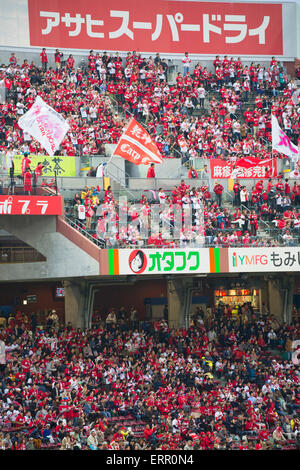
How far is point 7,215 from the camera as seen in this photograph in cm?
2903

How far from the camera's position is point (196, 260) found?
30.0m

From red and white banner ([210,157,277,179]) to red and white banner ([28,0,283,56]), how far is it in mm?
11196

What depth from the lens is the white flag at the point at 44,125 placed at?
97.8ft

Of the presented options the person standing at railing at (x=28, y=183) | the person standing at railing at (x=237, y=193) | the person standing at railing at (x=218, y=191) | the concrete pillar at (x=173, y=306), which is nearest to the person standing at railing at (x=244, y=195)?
the person standing at railing at (x=237, y=193)

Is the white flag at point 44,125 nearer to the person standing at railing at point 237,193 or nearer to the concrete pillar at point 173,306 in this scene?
the person standing at railing at point 237,193

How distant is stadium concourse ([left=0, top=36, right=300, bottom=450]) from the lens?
25.5 m

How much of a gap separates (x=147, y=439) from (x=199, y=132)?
61.6ft

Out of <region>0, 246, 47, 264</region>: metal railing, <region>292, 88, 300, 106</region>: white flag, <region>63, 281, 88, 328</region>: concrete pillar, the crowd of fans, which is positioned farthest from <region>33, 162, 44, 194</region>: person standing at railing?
<region>292, 88, 300, 106</region>: white flag

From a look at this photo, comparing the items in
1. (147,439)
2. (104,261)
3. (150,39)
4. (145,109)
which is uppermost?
(150,39)

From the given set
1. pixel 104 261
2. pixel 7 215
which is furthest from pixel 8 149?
pixel 104 261

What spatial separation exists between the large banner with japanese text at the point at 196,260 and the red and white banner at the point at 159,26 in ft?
58.8

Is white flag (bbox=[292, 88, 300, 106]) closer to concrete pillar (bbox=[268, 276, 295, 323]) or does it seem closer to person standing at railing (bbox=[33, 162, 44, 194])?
concrete pillar (bbox=[268, 276, 295, 323])

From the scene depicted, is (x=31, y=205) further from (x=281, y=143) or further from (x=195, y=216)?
(x=281, y=143)

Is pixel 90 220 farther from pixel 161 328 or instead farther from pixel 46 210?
pixel 161 328
